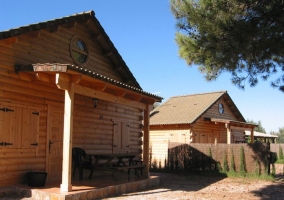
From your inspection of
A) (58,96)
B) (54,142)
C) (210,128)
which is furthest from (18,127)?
(210,128)

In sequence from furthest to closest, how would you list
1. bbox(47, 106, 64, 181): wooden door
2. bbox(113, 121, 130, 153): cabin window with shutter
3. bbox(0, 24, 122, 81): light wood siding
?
1. bbox(113, 121, 130, 153): cabin window with shutter
2. bbox(47, 106, 64, 181): wooden door
3. bbox(0, 24, 122, 81): light wood siding

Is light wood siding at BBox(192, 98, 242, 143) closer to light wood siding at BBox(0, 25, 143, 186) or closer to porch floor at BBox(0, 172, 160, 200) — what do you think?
light wood siding at BBox(0, 25, 143, 186)

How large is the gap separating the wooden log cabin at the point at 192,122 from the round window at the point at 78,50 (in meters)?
10.8

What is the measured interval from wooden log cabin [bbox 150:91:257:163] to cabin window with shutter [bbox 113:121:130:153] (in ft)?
24.8

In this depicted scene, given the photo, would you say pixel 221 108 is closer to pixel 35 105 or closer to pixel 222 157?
pixel 222 157

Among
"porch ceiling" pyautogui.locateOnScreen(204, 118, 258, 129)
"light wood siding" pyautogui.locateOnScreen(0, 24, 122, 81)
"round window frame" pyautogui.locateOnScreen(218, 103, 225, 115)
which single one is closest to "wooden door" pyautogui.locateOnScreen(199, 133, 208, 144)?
"porch ceiling" pyautogui.locateOnScreen(204, 118, 258, 129)

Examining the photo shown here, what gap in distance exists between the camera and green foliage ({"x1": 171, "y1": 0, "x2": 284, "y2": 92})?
24.9 feet

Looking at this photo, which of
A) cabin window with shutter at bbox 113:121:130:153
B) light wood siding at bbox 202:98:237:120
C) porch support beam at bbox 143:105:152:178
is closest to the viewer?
porch support beam at bbox 143:105:152:178

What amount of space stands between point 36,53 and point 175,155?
9954 mm

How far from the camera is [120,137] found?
1380 centimetres

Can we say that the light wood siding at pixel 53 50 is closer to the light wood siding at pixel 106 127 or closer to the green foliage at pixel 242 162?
the light wood siding at pixel 106 127

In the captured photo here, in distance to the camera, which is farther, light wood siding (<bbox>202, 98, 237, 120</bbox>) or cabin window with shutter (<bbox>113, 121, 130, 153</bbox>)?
light wood siding (<bbox>202, 98, 237, 120</bbox>)

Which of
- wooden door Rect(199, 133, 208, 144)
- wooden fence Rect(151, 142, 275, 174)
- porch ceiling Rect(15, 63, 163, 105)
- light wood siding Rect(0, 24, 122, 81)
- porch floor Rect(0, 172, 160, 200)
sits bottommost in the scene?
porch floor Rect(0, 172, 160, 200)

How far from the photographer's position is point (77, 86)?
8.77m
